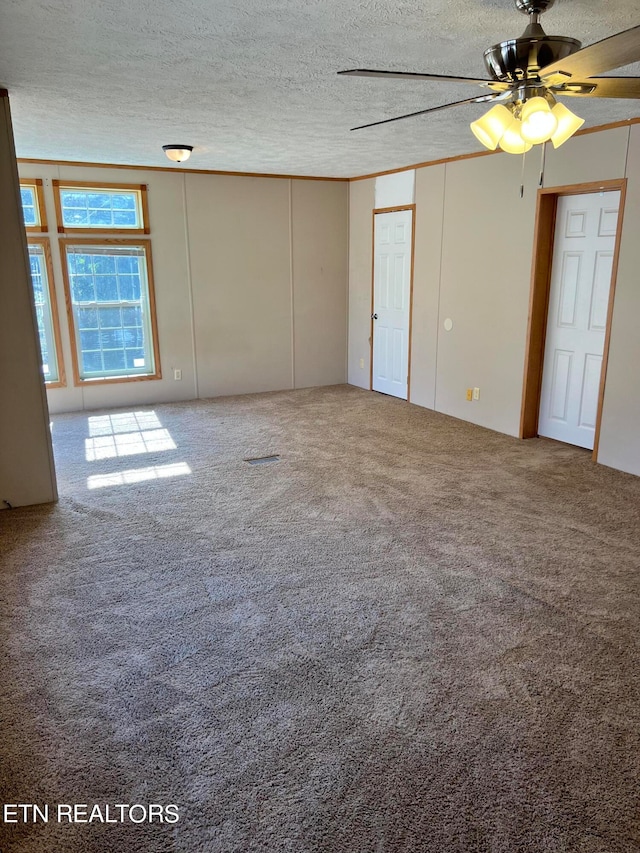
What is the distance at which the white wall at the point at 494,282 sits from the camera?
4414mm

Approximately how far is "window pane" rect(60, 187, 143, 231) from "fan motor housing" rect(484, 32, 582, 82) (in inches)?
203

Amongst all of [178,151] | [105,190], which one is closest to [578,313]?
[178,151]

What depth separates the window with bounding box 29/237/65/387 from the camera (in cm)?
599

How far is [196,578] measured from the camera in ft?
10.2

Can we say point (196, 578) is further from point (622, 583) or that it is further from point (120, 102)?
point (120, 102)

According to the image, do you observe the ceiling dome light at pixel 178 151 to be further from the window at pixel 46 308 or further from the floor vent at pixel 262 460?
the floor vent at pixel 262 460

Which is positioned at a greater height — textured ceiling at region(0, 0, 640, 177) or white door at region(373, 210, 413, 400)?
textured ceiling at region(0, 0, 640, 177)

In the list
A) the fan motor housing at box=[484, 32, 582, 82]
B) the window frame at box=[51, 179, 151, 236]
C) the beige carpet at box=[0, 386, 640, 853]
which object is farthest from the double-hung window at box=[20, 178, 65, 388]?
the fan motor housing at box=[484, 32, 582, 82]

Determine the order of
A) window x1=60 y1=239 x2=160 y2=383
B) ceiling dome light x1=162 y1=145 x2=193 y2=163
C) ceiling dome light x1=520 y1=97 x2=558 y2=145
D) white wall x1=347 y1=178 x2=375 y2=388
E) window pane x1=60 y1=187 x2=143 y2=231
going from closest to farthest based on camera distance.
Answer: ceiling dome light x1=520 y1=97 x2=558 y2=145, ceiling dome light x1=162 y1=145 x2=193 y2=163, window pane x1=60 y1=187 x2=143 y2=231, window x1=60 y1=239 x2=160 y2=383, white wall x1=347 y1=178 x2=375 y2=388

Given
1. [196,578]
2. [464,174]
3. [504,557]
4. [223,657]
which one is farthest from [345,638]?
[464,174]

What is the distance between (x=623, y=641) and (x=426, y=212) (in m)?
4.78

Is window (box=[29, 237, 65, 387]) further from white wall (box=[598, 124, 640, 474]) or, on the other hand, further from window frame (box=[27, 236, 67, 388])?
white wall (box=[598, 124, 640, 474])

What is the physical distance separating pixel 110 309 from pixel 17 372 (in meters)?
2.78

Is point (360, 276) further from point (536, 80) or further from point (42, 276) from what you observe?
point (536, 80)
